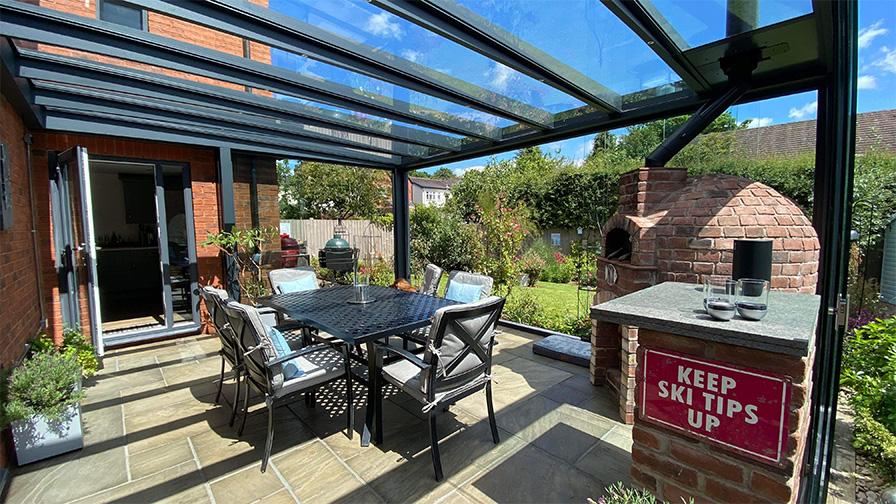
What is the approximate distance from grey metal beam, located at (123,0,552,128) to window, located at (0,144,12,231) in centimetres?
180

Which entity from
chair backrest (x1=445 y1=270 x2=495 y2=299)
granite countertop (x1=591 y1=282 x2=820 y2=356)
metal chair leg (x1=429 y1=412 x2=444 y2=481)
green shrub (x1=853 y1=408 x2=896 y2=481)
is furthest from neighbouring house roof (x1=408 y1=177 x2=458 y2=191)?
granite countertop (x1=591 y1=282 x2=820 y2=356)

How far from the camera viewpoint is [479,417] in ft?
10.1

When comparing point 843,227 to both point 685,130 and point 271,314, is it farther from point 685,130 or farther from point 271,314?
point 271,314

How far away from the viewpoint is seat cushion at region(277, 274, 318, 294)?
4.56 meters

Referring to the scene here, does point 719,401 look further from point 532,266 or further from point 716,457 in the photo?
point 532,266

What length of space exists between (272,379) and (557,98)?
358 centimetres

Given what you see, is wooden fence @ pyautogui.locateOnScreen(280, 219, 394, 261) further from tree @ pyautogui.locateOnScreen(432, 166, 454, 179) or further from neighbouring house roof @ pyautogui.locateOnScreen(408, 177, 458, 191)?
tree @ pyautogui.locateOnScreen(432, 166, 454, 179)

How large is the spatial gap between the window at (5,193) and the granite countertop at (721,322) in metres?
4.00

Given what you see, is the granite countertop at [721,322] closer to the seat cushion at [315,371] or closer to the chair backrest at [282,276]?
the seat cushion at [315,371]

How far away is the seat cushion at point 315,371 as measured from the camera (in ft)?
8.50

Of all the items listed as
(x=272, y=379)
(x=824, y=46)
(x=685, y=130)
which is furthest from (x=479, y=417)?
(x=824, y=46)

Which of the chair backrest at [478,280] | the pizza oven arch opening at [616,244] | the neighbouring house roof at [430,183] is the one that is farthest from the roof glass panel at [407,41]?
the neighbouring house roof at [430,183]

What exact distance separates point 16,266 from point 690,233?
5444 millimetres

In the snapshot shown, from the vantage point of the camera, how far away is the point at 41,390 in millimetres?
2445
